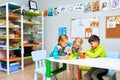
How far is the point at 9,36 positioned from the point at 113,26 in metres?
2.52

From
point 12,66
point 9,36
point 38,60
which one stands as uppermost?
point 9,36

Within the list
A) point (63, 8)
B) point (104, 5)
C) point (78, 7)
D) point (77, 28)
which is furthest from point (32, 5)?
point (104, 5)

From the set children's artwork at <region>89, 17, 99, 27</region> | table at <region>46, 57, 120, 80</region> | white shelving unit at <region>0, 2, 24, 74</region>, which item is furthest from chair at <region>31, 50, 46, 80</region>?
children's artwork at <region>89, 17, 99, 27</region>

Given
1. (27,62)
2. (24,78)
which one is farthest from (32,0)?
(24,78)

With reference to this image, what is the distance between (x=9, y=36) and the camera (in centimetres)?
333

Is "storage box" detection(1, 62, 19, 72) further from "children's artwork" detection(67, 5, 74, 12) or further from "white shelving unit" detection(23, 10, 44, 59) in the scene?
"children's artwork" detection(67, 5, 74, 12)

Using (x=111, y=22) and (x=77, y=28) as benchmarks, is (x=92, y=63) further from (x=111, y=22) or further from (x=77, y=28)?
(x=77, y=28)

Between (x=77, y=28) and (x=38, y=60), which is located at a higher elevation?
(x=77, y=28)

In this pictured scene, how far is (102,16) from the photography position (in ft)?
11.5

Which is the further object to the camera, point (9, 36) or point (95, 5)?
point (95, 5)

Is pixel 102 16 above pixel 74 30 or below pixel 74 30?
above

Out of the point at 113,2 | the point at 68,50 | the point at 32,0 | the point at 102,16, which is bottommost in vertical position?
the point at 68,50

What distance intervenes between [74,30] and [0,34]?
1.99m

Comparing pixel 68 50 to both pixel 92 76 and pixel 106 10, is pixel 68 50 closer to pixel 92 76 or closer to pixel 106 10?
pixel 92 76
